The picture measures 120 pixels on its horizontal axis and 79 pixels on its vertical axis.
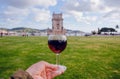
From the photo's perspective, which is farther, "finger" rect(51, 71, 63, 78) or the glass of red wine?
the glass of red wine

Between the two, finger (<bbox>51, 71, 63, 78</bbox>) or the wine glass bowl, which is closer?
finger (<bbox>51, 71, 63, 78</bbox>)

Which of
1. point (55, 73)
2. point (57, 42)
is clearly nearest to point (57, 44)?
point (57, 42)

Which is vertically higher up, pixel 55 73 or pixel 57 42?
pixel 57 42

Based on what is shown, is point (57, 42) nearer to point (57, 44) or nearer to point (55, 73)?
point (57, 44)

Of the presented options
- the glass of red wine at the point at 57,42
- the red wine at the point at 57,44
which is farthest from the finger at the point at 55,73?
the red wine at the point at 57,44

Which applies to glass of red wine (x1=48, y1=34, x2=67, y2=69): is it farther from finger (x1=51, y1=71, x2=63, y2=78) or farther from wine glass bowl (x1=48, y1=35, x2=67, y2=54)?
finger (x1=51, y1=71, x2=63, y2=78)

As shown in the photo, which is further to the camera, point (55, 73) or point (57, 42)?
point (57, 42)

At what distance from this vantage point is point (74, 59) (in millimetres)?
20875

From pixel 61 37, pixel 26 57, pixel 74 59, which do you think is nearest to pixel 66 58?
pixel 74 59

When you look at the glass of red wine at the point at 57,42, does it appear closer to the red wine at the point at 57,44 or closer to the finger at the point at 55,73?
the red wine at the point at 57,44

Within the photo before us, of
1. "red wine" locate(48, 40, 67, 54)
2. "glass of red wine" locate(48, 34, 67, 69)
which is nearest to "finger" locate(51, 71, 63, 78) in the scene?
"glass of red wine" locate(48, 34, 67, 69)

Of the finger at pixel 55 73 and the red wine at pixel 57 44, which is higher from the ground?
the red wine at pixel 57 44

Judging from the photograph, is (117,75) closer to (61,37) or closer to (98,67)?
(98,67)

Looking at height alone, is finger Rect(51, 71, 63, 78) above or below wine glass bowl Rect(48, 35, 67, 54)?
below
